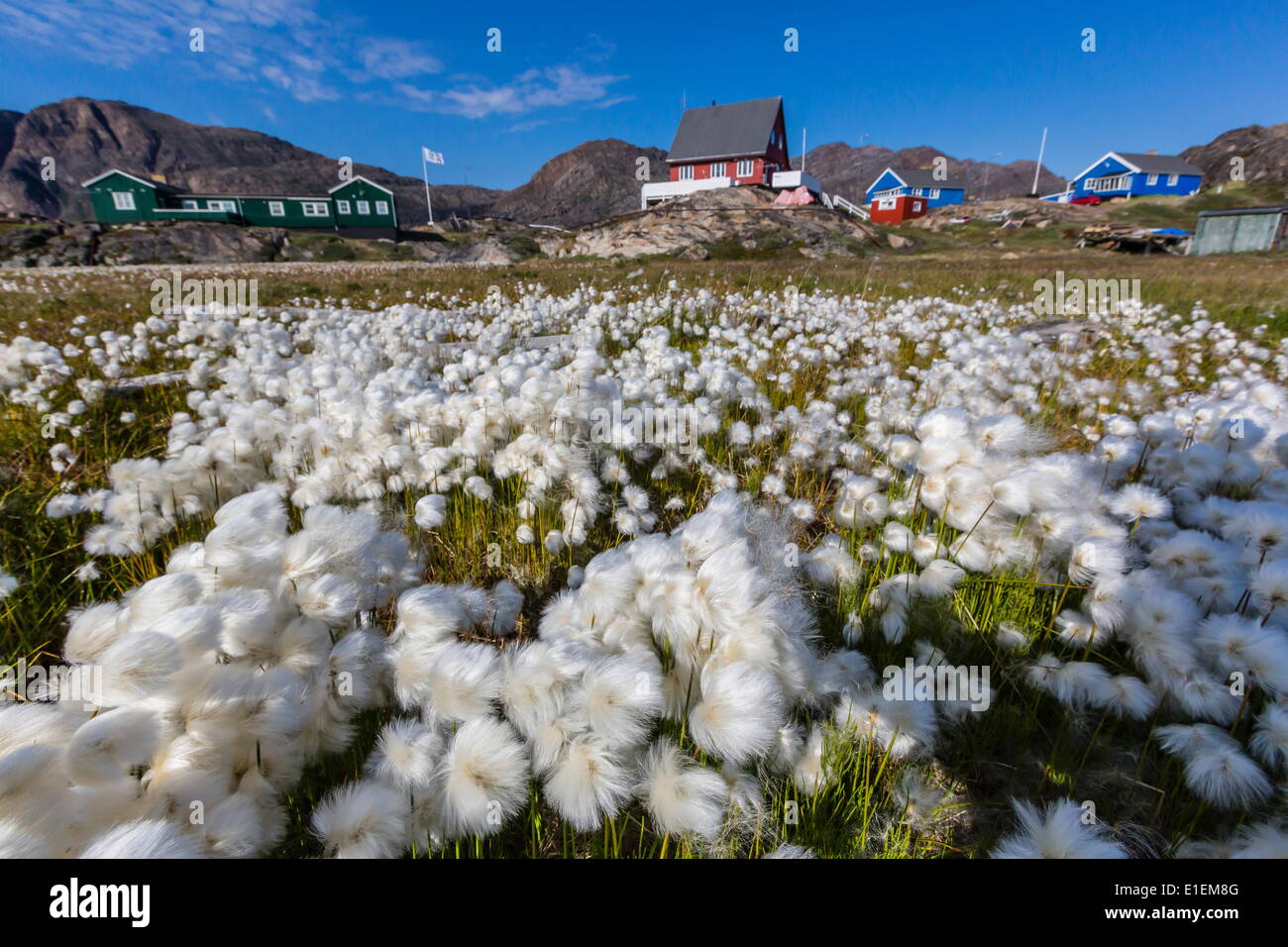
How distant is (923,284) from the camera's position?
46.4 feet

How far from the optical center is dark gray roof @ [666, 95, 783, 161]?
57.3 metres

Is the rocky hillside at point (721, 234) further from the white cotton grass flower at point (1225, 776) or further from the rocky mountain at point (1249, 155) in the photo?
the rocky mountain at point (1249, 155)

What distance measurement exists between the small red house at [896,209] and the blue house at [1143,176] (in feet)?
54.2

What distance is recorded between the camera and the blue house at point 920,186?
72625mm

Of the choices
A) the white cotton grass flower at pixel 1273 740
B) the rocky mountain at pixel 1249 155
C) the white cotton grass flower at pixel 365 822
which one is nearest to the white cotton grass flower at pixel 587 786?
the white cotton grass flower at pixel 365 822

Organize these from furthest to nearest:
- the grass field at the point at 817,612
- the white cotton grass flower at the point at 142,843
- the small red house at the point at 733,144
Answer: the small red house at the point at 733,144 < the grass field at the point at 817,612 < the white cotton grass flower at the point at 142,843

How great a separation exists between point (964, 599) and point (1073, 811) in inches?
47.0

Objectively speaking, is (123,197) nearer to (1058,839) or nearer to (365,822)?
(365,822)

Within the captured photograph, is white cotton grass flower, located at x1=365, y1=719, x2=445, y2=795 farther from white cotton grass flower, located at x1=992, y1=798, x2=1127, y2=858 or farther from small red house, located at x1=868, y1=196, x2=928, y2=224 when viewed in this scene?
small red house, located at x1=868, y1=196, x2=928, y2=224

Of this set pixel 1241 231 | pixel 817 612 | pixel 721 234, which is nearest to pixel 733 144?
pixel 721 234

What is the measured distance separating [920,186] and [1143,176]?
88.2 feet

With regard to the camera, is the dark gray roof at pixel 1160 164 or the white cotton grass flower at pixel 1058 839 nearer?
the white cotton grass flower at pixel 1058 839

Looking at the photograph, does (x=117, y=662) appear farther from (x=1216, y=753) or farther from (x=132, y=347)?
(x=132, y=347)
